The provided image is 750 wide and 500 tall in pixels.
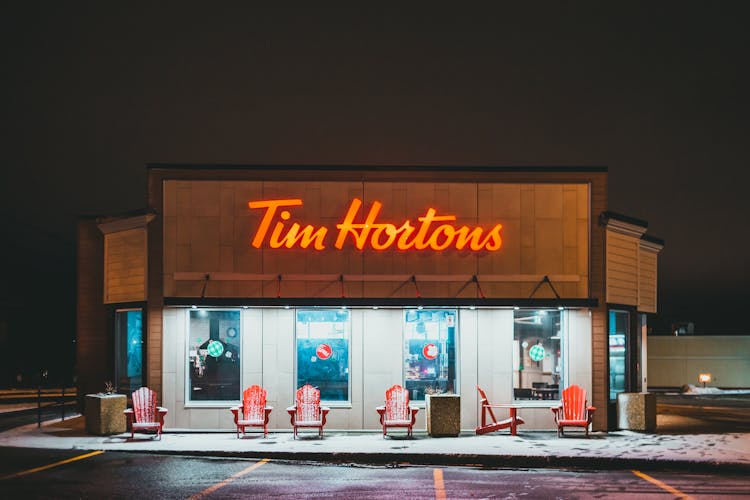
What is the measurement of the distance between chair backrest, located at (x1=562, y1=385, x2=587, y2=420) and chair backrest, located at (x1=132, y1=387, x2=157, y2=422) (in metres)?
9.22

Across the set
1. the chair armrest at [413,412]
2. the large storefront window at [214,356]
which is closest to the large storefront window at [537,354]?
the chair armrest at [413,412]

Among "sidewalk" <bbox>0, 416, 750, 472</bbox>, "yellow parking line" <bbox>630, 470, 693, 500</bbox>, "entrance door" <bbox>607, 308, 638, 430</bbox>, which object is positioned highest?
"entrance door" <bbox>607, 308, 638, 430</bbox>

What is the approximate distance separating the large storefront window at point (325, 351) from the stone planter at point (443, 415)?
220 centimetres

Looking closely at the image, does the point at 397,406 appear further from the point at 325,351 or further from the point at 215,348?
the point at 215,348

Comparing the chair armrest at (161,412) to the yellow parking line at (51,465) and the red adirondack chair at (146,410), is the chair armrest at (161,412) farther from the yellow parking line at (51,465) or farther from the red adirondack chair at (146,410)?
the yellow parking line at (51,465)

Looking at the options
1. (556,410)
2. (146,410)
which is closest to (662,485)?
(556,410)

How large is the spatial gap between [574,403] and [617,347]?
275 cm

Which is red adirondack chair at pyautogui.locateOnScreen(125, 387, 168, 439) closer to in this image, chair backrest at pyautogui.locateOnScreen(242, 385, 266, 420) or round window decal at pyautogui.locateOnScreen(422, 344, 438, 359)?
chair backrest at pyautogui.locateOnScreen(242, 385, 266, 420)

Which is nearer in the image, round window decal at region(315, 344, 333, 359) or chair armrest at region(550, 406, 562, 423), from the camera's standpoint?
chair armrest at region(550, 406, 562, 423)

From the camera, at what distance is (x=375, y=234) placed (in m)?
16.5

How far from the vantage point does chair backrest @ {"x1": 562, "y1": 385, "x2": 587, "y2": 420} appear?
51.5 ft

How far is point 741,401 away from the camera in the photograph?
28828 mm

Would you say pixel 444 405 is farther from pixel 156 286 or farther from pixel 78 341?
pixel 78 341

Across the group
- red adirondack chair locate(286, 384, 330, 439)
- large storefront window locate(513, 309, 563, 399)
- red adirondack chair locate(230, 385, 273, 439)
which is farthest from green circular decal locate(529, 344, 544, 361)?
red adirondack chair locate(230, 385, 273, 439)
